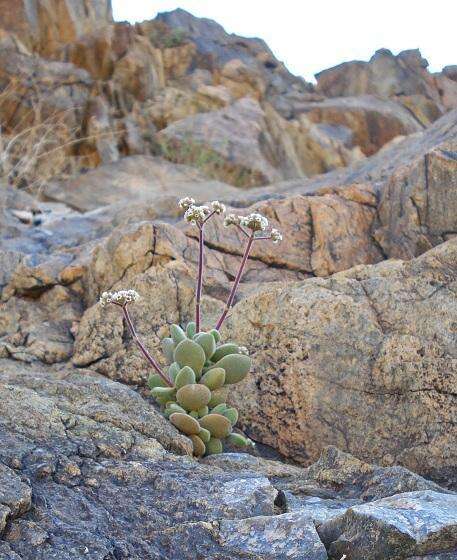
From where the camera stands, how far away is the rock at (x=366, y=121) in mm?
26234

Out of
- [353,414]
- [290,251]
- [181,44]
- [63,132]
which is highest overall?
[181,44]

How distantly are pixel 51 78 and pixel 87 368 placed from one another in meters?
16.0

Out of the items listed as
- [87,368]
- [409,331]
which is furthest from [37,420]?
[409,331]

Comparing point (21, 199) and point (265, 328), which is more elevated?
point (21, 199)

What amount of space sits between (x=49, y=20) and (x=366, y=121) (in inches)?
420

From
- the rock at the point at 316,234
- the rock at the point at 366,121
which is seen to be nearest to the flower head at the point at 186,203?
the rock at the point at 316,234

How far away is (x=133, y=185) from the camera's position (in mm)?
15531

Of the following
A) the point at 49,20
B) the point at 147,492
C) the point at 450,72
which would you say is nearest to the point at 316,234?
the point at 147,492

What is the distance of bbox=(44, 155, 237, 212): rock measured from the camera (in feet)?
45.8

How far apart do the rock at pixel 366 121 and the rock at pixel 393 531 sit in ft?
77.2

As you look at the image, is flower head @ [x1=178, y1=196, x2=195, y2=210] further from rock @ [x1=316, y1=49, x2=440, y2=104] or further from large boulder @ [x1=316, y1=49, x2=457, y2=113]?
rock @ [x1=316, y1=49, x2=440, y2=104]

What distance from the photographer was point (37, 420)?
4.00 meters

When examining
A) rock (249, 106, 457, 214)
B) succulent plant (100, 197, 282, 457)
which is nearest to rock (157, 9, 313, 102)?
rock (249, 106, 457, 214)

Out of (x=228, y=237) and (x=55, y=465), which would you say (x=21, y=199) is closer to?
(x=228, y=237)
